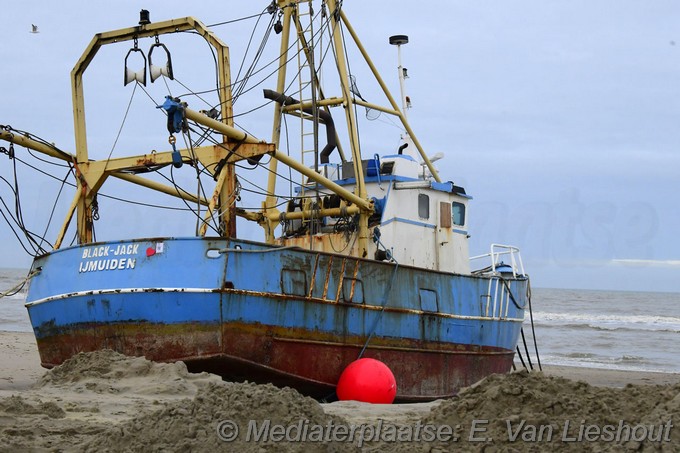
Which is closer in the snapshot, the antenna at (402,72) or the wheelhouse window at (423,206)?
the wheelhouse window at (423,206)

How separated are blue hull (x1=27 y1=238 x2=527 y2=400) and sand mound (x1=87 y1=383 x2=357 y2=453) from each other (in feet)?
13.7

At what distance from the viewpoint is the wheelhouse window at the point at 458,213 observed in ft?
53.5

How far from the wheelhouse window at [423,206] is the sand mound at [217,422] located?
9.11 metres

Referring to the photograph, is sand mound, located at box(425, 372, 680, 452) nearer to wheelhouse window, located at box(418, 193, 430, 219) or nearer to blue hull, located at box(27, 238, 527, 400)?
blue hull, located at box(27, 238, 527, 400)

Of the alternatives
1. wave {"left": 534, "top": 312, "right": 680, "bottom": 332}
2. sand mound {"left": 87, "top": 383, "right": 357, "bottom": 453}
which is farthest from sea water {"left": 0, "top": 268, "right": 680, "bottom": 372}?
sand mound {"left": 87, "top": 383, "right": 357, "bottom": 453}

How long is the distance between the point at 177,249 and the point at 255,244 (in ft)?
3.10

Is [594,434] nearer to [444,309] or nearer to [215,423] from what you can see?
[215,423]

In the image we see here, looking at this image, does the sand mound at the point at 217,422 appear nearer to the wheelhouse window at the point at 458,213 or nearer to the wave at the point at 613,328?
the wheelhouse window at the point at 458,213

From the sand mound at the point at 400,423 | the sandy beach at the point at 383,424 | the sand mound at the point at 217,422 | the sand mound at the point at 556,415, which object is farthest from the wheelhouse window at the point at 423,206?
the sand mound at the point at 217,422

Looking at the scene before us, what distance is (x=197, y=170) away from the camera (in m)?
12.0

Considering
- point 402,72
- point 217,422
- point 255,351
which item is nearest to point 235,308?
point 255,351

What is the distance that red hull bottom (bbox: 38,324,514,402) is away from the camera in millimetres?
10820

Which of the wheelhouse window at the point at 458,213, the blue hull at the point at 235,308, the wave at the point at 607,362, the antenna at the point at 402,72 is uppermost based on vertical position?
the antenna at the point at 402,72

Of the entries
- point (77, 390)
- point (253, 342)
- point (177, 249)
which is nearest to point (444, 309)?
point (253, 342)
